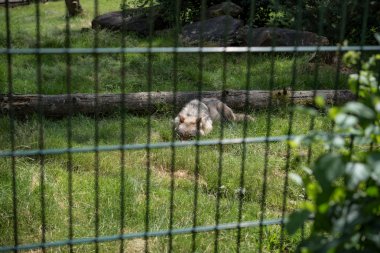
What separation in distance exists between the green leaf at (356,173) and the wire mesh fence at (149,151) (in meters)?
0.55

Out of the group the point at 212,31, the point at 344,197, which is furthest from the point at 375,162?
the point at 212,31

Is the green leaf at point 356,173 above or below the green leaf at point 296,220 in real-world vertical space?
above

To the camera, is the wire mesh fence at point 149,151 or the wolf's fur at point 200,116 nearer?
the wire mesh fence at point 149,151

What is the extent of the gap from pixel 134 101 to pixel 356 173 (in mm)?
4159

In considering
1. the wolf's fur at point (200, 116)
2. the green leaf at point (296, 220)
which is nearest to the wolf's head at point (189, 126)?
the wolf's fur at point (200, 116)

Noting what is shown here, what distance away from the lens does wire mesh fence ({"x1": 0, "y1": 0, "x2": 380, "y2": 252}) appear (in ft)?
7.48

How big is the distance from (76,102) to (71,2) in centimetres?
564

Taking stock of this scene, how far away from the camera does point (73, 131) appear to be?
16.5 ft

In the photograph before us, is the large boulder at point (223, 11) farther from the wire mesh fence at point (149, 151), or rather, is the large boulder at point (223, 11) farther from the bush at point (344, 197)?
the bush at point (344, 197)

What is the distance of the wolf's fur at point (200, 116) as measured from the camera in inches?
206

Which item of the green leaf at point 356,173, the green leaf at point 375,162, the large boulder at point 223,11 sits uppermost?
the green leaf at point 375,162


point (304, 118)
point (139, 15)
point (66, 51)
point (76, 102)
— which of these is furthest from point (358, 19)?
point (66, 51)

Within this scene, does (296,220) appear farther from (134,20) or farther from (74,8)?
(74,8)

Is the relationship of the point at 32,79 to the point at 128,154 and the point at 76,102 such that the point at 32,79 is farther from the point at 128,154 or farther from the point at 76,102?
the point at 128,154
